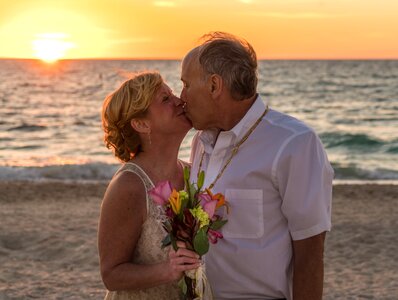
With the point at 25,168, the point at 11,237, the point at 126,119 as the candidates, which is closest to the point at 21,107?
the point at 25,168

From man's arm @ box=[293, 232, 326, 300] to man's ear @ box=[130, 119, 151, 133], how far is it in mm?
925

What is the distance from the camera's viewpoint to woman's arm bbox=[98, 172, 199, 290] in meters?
3.44

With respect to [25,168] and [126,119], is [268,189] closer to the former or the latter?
[126,119]

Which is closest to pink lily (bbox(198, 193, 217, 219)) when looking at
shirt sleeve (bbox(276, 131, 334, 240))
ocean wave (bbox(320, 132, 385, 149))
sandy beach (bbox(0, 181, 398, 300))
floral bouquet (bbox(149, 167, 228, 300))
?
floral bouquet (bbox(149, 167, 228, 300))

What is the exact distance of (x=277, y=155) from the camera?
312 cm

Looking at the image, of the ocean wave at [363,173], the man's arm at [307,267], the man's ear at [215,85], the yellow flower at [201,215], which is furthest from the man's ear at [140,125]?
the ocean wave at [363,173]

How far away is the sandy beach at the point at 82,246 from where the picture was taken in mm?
9469

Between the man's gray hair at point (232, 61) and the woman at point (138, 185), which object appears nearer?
the man's gray hair at point (232, 61)

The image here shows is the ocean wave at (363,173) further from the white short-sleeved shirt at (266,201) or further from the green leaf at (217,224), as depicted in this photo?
the green leaf at (217,224)

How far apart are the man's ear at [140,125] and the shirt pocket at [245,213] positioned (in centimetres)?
61

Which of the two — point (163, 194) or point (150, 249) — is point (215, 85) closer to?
point (163, 194)

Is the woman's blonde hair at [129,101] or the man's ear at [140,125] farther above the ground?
the woman's blonde hair at [129,101]

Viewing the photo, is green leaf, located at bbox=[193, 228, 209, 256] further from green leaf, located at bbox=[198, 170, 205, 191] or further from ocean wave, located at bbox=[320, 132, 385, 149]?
ocean wave, located at bbox=[320, 132, 385, 149]

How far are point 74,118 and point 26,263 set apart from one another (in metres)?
32.2
